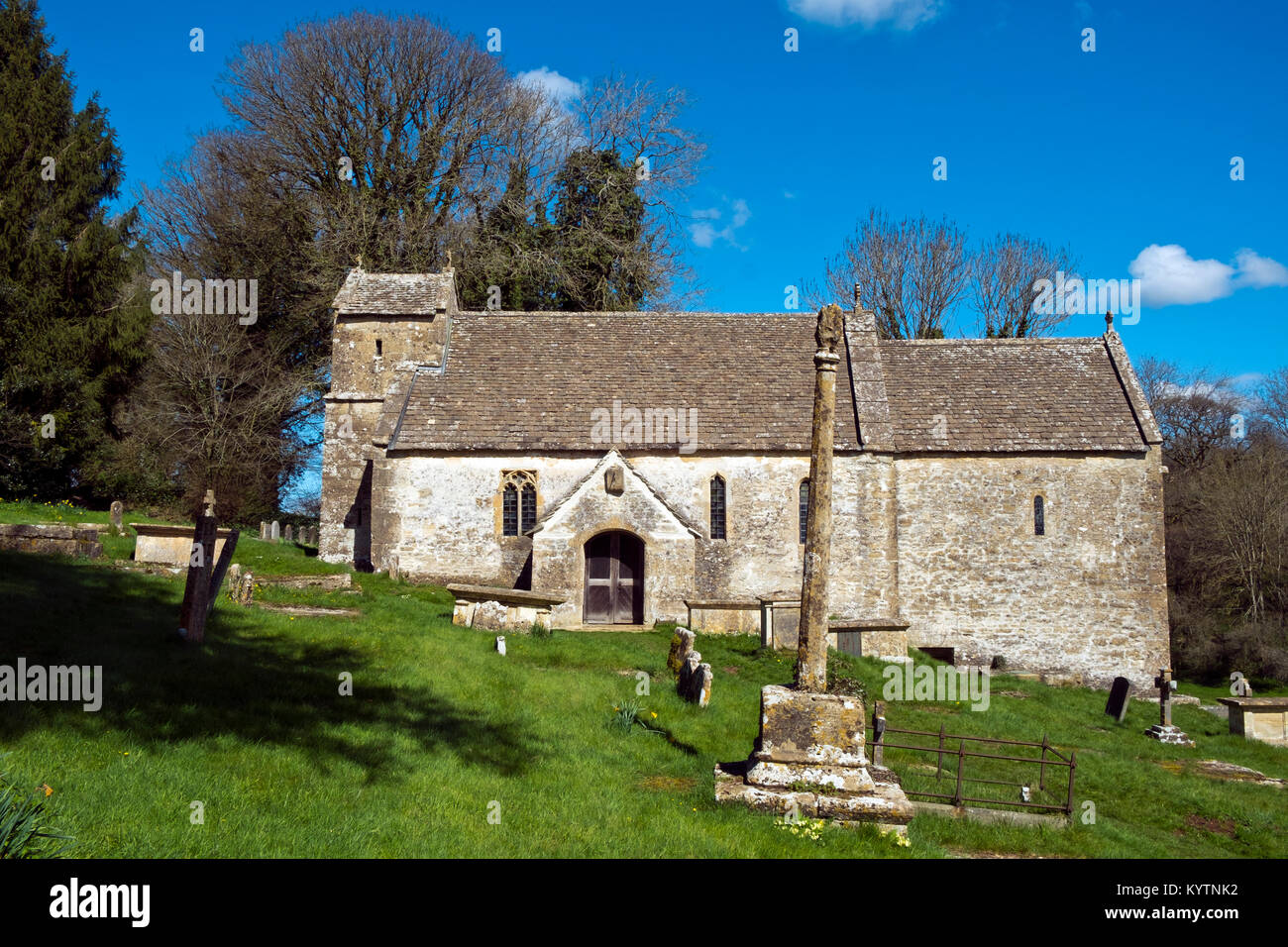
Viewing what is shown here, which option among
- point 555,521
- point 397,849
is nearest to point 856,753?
point 397,849

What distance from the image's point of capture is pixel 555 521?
21.9 meters

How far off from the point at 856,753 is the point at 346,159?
121 ft

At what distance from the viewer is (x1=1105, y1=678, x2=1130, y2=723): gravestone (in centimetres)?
1875

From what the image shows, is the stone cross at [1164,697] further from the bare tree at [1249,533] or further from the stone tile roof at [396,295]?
the stone tile roof at [396,295]

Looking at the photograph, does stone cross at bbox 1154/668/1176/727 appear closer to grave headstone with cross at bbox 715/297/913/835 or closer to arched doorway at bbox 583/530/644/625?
arched doorway at bbox 583/530/644/625

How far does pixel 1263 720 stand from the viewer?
60.2 ft

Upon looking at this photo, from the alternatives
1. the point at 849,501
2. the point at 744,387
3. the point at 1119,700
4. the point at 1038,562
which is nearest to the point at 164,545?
the point at 744,387

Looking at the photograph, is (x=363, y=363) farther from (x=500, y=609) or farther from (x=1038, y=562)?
(x=1038, y=562)

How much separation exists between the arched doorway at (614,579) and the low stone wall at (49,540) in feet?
36.3

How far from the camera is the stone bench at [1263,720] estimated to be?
18.2m

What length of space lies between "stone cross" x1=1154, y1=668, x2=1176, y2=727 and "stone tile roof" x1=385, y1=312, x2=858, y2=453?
9.49m

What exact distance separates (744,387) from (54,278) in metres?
21.3

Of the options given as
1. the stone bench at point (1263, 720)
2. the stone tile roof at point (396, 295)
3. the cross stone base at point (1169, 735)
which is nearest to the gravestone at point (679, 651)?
the cross stone base at point (1169, 735)

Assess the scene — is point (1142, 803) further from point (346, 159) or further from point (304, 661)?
point (346, 159)
